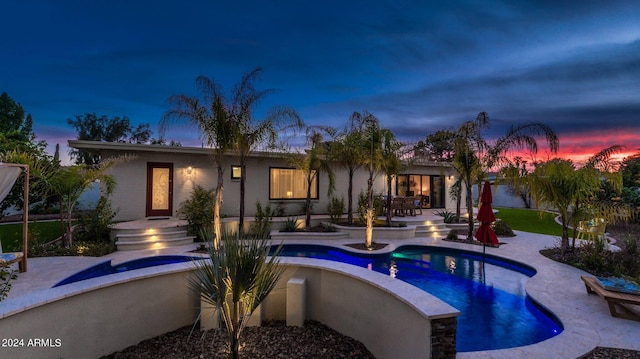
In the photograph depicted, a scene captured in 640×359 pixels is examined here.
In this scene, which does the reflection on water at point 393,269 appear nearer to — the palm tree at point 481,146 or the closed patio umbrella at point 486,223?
the closed patio umbrella at point 486,223

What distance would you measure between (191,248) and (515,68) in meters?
14.2

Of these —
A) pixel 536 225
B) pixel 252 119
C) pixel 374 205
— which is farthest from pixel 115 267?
pixel 536 225

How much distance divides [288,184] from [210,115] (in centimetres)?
710

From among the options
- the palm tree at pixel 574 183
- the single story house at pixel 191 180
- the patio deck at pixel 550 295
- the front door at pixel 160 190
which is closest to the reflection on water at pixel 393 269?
the patio deck at pixel 550 295

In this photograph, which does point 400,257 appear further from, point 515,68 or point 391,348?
point 515,68

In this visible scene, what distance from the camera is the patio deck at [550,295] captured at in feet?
11.5

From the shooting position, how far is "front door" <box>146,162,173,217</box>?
12570 millimetres

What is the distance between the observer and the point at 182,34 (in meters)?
12.4

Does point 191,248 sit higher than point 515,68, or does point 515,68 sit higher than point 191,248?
point 515,68

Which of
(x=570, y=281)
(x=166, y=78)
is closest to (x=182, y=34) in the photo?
(x=166, y=78)

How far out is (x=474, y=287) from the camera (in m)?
6.75

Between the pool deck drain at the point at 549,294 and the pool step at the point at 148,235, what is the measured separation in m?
0.48

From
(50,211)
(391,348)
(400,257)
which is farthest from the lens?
(50,211)

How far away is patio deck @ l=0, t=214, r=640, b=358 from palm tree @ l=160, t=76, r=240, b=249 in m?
3.74
